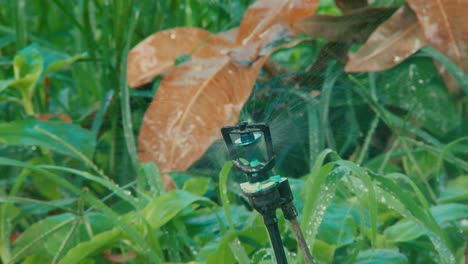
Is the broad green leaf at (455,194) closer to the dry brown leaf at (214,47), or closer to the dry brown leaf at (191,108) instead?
the dry brown leaf at (191,108)

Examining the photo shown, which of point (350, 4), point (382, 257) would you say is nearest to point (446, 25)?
point (350, 4)

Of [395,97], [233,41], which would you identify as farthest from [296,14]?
[395,97]

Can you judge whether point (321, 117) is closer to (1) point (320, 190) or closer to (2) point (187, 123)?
(2) point (187, 123)

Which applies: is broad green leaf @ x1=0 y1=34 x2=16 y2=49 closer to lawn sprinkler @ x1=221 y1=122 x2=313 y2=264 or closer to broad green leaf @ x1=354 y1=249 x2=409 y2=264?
broad green leaf @ x1=354 y1=249 x2=409 y2=264

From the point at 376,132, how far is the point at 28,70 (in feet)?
2.74

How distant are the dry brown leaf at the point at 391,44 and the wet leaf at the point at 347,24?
9cm

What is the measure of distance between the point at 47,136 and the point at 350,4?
791 millimetres

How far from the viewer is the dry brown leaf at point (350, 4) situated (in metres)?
2.00

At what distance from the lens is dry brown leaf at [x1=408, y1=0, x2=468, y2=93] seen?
1630 millimetres

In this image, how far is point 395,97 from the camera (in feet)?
6.55

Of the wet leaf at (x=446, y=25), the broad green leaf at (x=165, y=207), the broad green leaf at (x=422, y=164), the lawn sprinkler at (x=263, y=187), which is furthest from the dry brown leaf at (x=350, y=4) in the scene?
the lawn sprinkler at (x=263, y=187)

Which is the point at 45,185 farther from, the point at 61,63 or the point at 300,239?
the point at 300,239

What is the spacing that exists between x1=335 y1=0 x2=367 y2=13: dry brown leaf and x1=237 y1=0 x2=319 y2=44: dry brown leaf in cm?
10

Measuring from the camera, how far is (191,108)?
185cm
